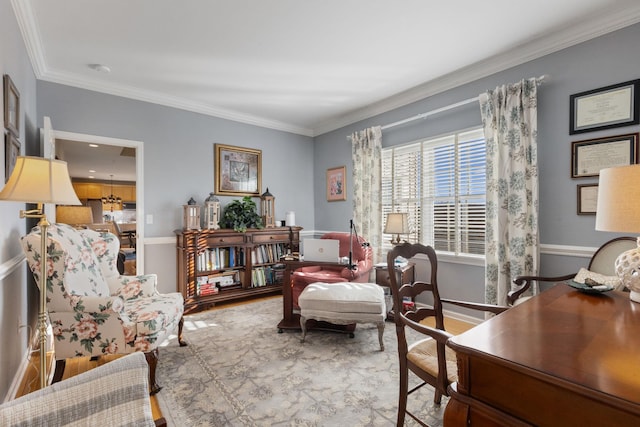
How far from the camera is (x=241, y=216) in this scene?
13.6 feet

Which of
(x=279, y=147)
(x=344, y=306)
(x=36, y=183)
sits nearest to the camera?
(x=36, y=183)

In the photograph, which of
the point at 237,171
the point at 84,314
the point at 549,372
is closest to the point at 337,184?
the point at 237,171

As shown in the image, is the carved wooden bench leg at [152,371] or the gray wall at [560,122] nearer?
the carved wooden bench leg at [152,371]

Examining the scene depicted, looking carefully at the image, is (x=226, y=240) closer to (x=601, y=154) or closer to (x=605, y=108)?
(x=601, y=154)

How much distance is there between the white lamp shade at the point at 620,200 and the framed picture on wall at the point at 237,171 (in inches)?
158

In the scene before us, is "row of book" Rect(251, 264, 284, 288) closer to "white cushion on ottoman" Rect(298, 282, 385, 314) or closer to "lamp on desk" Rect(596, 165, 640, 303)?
"white cushion on ottoman" Rect(298, 282, 385, 314)

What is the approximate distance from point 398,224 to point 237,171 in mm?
2508

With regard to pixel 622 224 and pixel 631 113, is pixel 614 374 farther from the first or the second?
pixel 631 113

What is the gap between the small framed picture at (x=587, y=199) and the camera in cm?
242

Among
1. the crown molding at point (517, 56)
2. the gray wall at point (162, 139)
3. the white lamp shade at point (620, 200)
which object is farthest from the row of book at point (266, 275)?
the white lamp shade at point (620, 200)

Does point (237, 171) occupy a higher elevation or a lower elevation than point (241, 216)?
higher

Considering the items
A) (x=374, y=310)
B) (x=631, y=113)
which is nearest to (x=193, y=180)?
(x=374, y=310)

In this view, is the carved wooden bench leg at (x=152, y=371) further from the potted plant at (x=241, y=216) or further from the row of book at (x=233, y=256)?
the potted plant at (x=241, y=216)

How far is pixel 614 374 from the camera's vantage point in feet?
2.45
